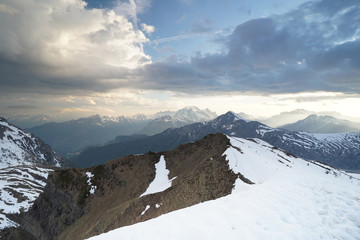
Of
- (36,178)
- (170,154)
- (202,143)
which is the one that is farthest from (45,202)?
(36,178)

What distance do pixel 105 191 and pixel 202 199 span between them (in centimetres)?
5838

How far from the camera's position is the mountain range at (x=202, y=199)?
7.03 metres

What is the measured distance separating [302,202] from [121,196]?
78.2 meters

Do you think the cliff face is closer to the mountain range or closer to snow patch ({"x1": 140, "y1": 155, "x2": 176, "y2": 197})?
the mountain range

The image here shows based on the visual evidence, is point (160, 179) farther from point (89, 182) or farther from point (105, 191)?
point (89, 182)

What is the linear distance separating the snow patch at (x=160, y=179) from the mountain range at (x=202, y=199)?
1.74ft

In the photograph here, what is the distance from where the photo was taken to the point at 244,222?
7.03m

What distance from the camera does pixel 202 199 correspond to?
35.8 metres

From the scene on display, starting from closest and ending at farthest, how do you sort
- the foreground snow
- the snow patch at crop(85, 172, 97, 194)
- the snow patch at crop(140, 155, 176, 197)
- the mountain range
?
the foreground snow → the mountain range → the snow patch at crop(140, 155, 176, 197) → the snow patch at crop(85, 172, 97, 194)

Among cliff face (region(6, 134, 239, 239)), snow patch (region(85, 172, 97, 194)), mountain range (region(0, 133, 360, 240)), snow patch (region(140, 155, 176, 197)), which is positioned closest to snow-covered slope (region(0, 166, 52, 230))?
mountain range (region(0, 133, 360, 240))

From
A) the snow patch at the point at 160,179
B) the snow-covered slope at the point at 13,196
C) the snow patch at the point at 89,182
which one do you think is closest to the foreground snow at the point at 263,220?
the snow patch at the point at 160,179

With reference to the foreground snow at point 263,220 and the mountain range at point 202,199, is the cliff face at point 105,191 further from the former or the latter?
the foreground snow at point 263,220

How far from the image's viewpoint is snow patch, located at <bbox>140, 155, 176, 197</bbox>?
229ft

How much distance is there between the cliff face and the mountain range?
A: 1.29ft
